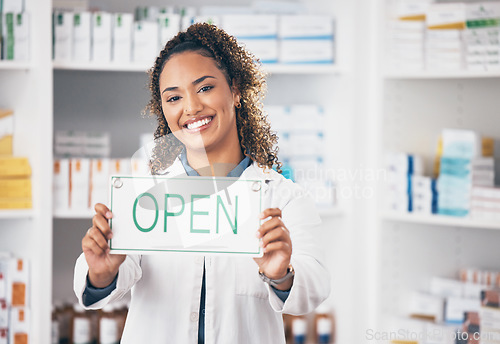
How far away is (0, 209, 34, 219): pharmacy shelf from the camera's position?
1.98 meters

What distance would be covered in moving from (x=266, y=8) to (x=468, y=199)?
43.9 inches

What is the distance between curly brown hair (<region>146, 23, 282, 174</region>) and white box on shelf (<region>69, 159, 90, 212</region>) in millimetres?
984

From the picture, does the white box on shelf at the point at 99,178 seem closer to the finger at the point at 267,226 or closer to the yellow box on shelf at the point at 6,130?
the yellow box on shelf at the point at 6,130

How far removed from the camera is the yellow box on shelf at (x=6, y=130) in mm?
2051

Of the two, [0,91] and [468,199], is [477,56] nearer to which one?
[468,199]

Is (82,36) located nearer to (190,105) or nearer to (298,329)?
(190,105)

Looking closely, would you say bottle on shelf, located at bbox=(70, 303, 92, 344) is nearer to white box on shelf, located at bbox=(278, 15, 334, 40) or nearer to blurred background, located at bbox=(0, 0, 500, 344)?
blurred background, located at bbox=(0, 0, 500, 344)

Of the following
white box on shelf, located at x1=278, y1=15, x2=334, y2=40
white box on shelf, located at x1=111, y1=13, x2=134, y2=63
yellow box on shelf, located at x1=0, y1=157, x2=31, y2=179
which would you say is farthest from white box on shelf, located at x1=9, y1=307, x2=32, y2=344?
white box on shelf, located at x1=278, y1=15, x2=334, y2=40

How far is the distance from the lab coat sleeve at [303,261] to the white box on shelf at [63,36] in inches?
52.1

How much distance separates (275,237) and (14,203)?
1477 mm

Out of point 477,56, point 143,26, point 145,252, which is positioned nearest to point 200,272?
point 145,252

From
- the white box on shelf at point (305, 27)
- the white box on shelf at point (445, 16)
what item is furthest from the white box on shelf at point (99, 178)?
the white box on shelf at point (445, 16)

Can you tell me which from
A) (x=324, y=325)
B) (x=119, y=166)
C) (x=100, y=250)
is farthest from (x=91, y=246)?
(x=324, y=325)

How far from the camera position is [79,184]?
2.06 metres
